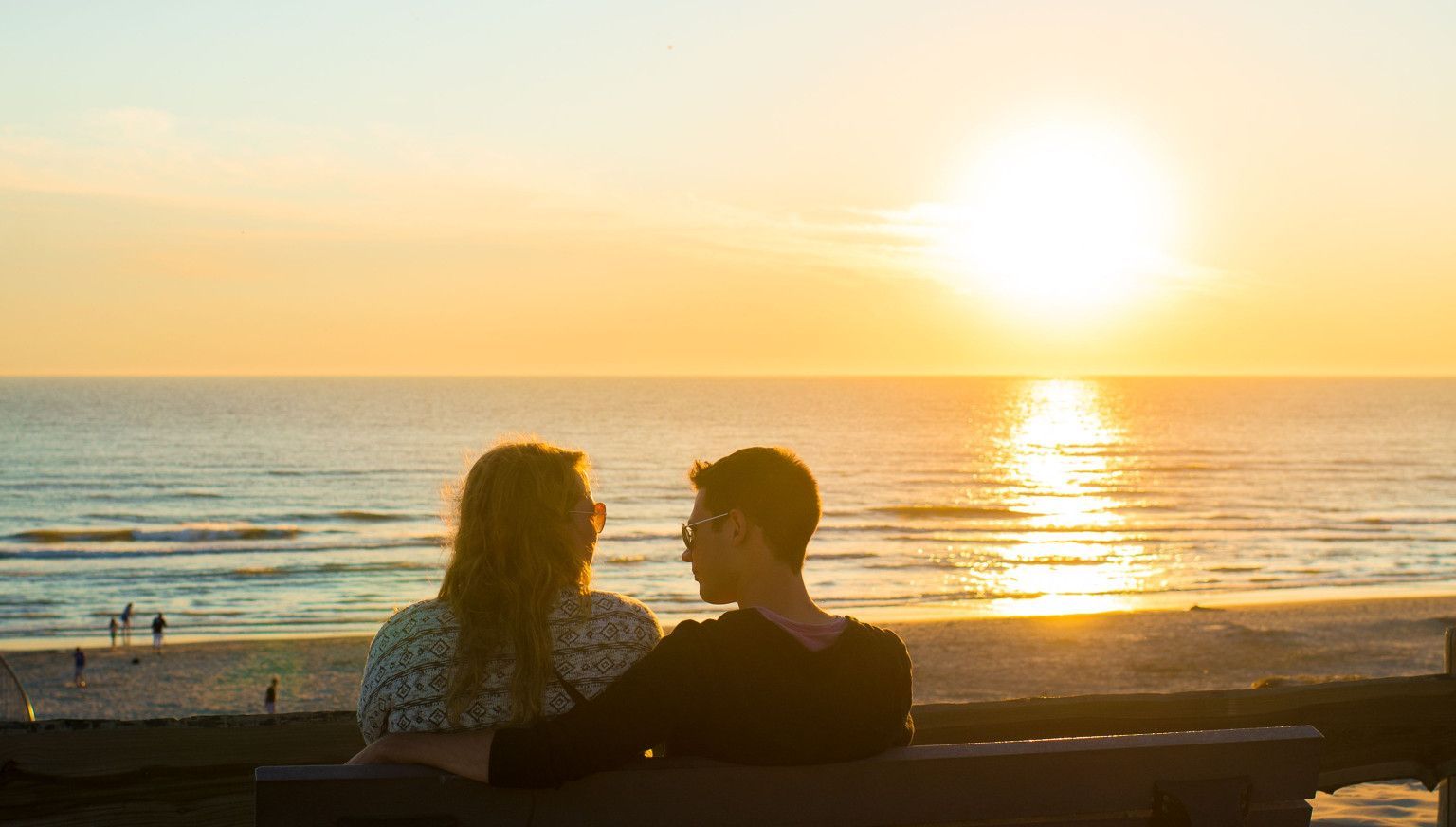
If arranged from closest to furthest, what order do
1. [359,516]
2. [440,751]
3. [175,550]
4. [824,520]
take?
[440,751] → [175,550] → [824,520] → [359,516]

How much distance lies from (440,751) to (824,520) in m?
43.6

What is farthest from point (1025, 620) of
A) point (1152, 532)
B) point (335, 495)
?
point (335, 495)

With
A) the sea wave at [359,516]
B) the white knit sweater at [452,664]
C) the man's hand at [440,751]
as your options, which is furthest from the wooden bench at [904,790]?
the sea wave at [359,516]

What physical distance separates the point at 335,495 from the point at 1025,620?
4034 cm

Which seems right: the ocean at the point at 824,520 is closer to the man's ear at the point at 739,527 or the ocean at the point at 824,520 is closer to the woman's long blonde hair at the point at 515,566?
the woman's long blonde hair at the point at 515,566

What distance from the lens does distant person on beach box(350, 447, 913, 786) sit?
2305mm

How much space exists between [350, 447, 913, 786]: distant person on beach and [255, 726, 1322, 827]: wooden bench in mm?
57

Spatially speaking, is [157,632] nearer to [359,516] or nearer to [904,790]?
[904,790]

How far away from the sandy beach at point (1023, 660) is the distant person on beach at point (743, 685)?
13.6 m

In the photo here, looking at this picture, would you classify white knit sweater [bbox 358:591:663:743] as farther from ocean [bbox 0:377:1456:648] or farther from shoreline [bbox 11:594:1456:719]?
shoreline [bbox 11:594:1456:719]

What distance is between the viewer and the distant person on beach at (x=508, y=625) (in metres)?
2.46

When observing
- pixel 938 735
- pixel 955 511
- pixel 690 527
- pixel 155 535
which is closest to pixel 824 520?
pixel 955 511

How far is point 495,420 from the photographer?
136625mm

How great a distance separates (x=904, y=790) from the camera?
8.08 ft
